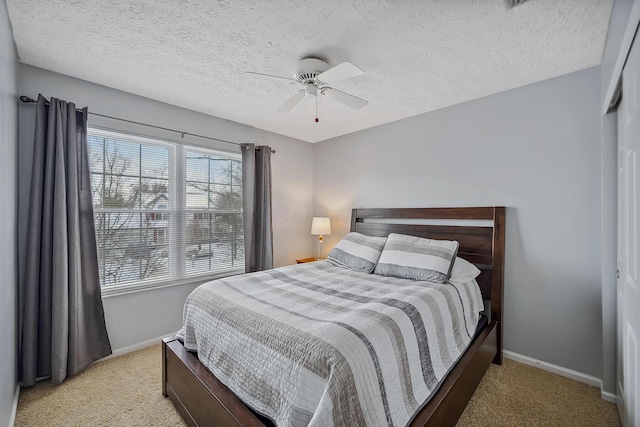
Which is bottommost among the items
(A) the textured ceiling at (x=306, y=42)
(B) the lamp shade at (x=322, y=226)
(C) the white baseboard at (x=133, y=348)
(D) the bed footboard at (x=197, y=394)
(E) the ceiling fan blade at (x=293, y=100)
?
(C) the white baseboard at (x=133, y=348)

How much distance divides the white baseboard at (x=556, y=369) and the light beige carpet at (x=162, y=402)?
0.06 meters

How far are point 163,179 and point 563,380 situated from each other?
4.03 metres

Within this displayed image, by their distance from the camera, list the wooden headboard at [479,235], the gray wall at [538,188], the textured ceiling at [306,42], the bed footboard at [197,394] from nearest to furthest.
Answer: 1. the bed footboard at [197,394]
2. the textured ceiling at [306,42]
3. the gray wall at [538,188]
4. the wooden headboard at [479,235]

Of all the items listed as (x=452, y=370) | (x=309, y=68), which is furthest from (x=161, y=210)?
(x=452, y=370)

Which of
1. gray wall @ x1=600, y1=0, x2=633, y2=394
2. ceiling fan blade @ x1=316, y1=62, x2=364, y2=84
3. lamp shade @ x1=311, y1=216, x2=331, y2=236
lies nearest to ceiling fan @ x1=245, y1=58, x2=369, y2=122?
ceiling fan blade @ x1=316, y1=62, x2=364, y2=84

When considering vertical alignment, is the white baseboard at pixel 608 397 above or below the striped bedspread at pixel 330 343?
below

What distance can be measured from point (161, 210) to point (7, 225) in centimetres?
129

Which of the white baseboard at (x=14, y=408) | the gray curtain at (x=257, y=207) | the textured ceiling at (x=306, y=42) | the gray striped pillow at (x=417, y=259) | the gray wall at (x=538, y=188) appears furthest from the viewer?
the gray curtain at (x=257, y=207)

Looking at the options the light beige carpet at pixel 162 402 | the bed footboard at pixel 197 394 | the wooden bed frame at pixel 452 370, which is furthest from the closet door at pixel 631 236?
the bed footboard at pixel 197 394

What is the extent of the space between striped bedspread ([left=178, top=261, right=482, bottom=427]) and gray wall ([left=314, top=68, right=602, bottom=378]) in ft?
2.37

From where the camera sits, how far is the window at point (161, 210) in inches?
102

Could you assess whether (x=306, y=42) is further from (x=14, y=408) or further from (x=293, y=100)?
(x=14, y=408)

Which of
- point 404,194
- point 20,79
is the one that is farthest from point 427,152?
point 20,79

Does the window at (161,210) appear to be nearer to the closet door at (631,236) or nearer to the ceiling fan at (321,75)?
the ceiling fan at (321,75)
